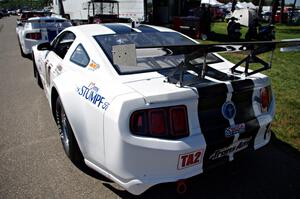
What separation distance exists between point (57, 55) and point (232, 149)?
8.80 ft

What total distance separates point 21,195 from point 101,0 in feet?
58.6

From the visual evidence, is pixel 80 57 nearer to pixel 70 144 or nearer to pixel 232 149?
pixel 70 144

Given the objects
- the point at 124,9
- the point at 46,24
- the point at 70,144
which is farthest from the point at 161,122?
the point at 124,9

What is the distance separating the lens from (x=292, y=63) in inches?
335

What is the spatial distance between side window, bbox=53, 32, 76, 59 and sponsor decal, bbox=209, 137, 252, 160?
98.4 inches

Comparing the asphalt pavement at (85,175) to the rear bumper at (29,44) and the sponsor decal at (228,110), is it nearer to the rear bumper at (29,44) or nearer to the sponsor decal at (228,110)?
the sponsor decal at (228,110)

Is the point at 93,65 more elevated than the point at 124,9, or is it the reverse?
the point at 124,9

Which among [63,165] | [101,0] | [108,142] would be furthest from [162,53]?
[101,0]

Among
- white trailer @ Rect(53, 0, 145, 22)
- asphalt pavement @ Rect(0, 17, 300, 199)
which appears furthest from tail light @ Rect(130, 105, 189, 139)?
white trailer @ Rect(53, 0, 145, 22)

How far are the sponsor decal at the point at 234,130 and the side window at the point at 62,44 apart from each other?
247 cm

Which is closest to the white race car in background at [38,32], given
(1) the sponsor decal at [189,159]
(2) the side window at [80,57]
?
(2) the side window at [80,57]

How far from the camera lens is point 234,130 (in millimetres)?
2547

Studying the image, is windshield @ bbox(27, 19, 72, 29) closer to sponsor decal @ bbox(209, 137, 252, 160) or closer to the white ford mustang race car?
the white ford mustang race car

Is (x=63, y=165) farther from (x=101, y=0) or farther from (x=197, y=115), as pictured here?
(x=101, y=0)
